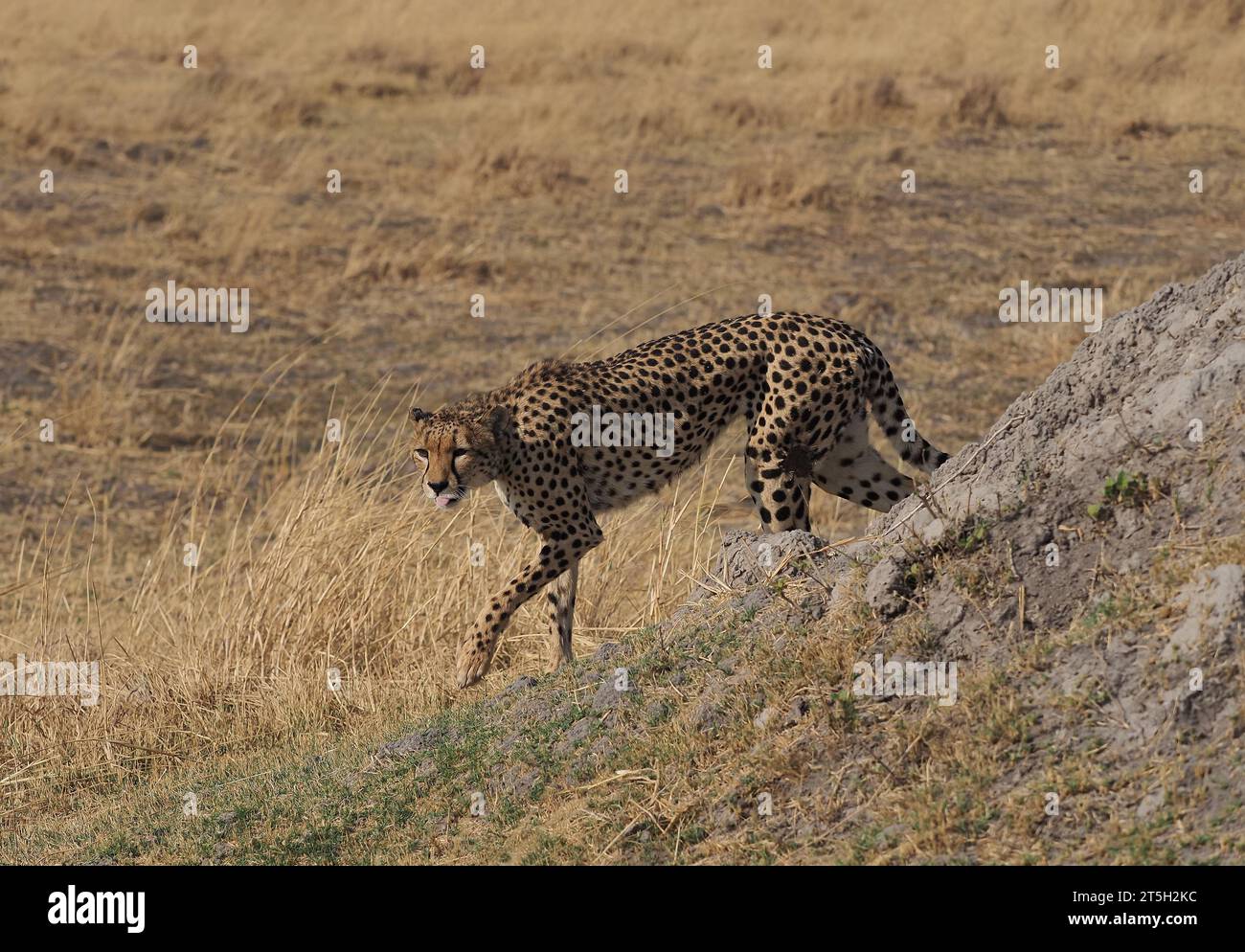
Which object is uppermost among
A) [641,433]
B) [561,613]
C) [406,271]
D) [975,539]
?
[406,271]

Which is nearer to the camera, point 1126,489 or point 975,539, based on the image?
point 1126,489

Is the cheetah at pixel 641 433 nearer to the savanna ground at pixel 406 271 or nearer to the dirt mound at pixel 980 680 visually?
the savanna ground at pixel 406 271

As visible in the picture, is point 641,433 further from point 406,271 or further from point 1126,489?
point 406,271

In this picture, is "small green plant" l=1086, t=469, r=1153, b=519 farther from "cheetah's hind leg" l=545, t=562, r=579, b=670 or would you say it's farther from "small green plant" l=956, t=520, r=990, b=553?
"cheetah's hind leg" l=545, t=562, r=579, b=670

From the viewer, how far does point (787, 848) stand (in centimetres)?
471

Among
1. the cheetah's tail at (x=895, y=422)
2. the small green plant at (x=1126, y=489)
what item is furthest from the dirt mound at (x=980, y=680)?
the cheetah's tail at (x=895, y=422)

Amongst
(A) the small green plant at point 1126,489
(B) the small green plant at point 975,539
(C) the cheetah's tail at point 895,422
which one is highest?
(C) the cheetah's tail at point 895,422

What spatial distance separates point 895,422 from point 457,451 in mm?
1652

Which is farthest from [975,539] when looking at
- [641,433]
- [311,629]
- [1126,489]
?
[311,629]

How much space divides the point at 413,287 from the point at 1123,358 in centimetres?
976

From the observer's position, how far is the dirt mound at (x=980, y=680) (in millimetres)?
4508

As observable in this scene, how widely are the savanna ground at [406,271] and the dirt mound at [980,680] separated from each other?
96mm

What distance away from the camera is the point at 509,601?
251 inches

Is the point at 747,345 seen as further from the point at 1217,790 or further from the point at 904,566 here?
the point at 1217,790
